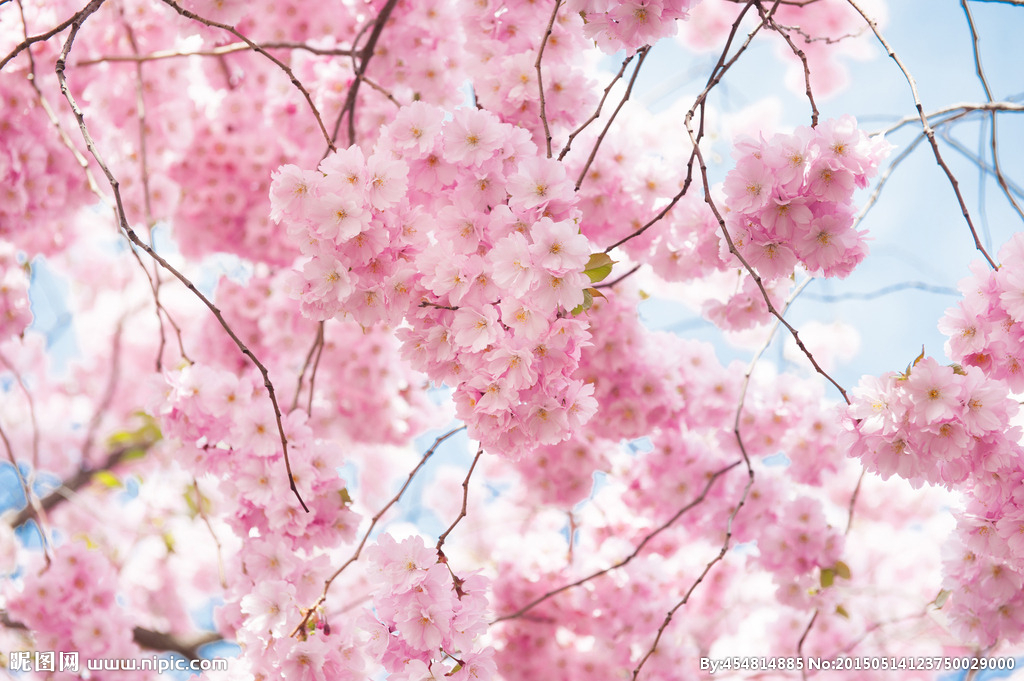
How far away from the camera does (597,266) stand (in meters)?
1.34

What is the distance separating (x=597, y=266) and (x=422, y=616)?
77 cm

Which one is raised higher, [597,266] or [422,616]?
[597,266]

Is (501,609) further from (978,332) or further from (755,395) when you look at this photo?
(978,332)

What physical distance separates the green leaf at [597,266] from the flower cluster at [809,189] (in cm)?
29

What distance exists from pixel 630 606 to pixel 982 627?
1309 mm

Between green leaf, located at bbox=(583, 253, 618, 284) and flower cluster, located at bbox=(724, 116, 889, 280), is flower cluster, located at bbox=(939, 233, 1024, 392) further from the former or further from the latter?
green leaf, located at bbox=(583, 253, 618, 284)

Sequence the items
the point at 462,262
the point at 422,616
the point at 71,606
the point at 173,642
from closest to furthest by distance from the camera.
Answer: the point at 462,262, the point at 422,616, the point at 71,606, the point at 173,642

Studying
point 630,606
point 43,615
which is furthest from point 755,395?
point 43,615

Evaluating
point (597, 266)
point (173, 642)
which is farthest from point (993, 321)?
point (173, 642)

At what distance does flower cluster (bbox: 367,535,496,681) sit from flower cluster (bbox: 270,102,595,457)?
1.00ft

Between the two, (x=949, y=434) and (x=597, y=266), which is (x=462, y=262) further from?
(x=949, y=434)

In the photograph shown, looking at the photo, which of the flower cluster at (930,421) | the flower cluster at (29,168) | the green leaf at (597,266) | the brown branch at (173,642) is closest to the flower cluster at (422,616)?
the green leaf at (597,266)

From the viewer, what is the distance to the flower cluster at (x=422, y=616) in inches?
57.1

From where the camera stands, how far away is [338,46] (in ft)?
9.29
